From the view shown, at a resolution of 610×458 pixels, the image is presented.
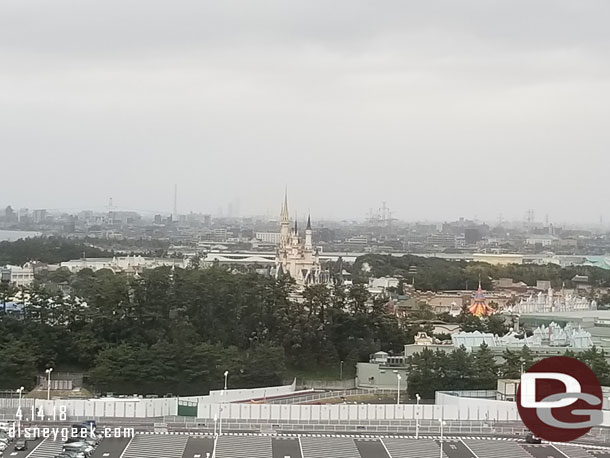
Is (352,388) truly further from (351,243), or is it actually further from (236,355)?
(351,243)

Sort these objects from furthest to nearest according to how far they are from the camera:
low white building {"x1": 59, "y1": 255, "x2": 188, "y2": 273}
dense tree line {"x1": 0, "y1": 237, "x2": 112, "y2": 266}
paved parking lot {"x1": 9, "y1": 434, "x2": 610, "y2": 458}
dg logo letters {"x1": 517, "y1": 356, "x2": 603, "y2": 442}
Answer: dense tree line {"x1": 0, "y1": 237, "x2": 112, "y2": 266} → low white building {"x1": 59, "y1": 255, "x2": 188, "y2": 273} → dg logo letters {"x1": 517, "y1": 356, "x2": 603, "y2": 442} → paved parking lot {"x1": 9, "y1": 434, "x2": 610, "y2": 458}

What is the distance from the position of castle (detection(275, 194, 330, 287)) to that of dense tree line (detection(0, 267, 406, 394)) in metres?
11.4

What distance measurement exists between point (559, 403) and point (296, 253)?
23.4 metres

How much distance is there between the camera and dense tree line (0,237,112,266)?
34000 mm

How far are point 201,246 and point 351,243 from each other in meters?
7.82

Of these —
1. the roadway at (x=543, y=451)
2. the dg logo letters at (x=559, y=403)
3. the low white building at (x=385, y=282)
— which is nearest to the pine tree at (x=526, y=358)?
the dg logo letters at (x=559, y=403)

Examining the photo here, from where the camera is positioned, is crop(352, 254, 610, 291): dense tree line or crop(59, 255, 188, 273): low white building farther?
crop(352, 254, 610, 291): dense tree line

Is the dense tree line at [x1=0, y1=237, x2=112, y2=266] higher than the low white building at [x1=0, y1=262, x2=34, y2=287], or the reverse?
the dense tree line at [x1=0, y1=237, x2=112, y2=266]

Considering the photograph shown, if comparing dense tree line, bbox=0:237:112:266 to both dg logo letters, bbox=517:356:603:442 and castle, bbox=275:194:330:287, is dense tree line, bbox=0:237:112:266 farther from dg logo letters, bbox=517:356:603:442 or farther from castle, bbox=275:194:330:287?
dg logo letters, bbox=517:356:603:442

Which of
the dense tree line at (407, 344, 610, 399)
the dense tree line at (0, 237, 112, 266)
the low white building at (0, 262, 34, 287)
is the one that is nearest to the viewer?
the dense tree line at (407, 344, 610, 399)

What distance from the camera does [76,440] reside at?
1162 cm

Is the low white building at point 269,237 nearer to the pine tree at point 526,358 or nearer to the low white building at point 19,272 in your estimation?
the low white building at point 19,272

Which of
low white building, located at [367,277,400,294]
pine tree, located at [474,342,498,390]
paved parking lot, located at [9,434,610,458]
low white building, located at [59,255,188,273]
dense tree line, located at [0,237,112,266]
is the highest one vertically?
dense tree line, located at [0,237,112,266]

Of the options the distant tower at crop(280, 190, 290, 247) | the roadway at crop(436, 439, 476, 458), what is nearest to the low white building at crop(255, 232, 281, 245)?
the distant tower at crop(280, 190, 290, 247)
